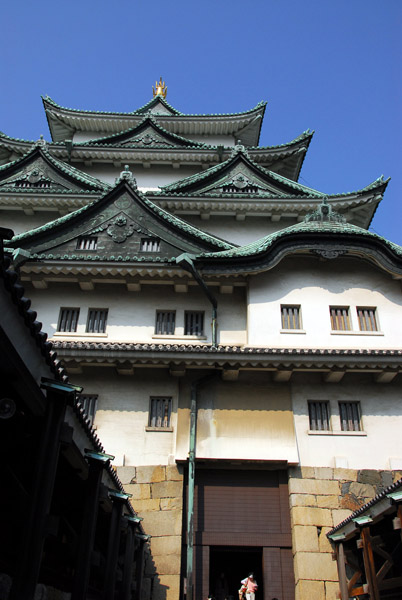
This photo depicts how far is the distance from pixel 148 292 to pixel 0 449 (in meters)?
12.5

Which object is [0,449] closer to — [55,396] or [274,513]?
[55,396]

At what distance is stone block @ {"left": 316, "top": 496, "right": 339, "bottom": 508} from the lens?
14875 mm

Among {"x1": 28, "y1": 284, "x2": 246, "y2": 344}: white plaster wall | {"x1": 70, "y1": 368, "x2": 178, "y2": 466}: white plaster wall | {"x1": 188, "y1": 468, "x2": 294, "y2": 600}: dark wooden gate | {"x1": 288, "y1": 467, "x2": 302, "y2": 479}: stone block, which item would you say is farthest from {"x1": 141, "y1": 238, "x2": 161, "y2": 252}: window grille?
{"x1": 288, "y1": 467, "x2": 302, "y2": 479}: stone block

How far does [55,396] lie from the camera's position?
7.25 meters

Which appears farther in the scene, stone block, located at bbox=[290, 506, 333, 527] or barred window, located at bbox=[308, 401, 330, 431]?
barred window, located at bbox=[308, 401, 330, 431]

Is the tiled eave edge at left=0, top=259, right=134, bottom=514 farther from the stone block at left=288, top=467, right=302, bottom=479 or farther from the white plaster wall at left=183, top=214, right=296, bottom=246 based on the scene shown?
the white plaster wall at left=183, top=214, right=296, bottom=246

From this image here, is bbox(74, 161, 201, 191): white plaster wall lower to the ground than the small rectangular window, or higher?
higher

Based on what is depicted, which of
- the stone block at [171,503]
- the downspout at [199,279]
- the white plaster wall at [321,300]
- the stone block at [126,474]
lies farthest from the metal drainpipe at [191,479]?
the white plaster wall at [321,300]

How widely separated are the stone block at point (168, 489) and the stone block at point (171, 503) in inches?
4.3

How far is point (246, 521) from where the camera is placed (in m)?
15.0

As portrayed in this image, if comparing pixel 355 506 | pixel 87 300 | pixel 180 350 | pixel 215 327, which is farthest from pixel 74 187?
pixel 355 506

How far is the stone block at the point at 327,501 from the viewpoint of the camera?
14875 millimetres

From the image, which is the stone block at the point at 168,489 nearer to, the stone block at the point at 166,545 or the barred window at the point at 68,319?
the stone block at the point at 166,545

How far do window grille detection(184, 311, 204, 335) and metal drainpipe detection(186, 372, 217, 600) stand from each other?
8.85ft
